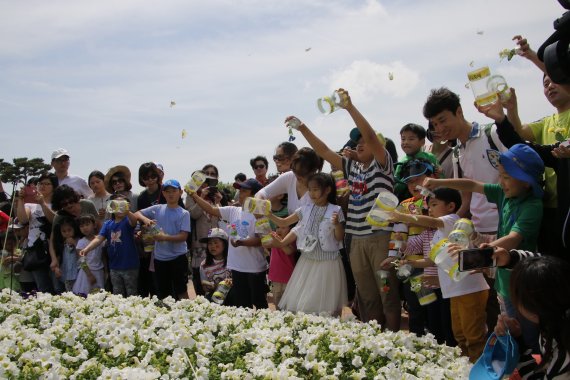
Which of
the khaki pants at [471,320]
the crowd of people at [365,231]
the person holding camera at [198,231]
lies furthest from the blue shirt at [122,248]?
the khaki pants at [471,320]

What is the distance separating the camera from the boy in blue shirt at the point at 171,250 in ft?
24.2

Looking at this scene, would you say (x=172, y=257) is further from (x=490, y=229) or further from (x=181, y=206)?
(x=490, y=229)

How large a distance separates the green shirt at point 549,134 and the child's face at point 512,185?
0.82 feet

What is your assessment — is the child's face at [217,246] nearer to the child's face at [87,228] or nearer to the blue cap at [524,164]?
the child's face at [87,228]

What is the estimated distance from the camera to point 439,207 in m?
5.00

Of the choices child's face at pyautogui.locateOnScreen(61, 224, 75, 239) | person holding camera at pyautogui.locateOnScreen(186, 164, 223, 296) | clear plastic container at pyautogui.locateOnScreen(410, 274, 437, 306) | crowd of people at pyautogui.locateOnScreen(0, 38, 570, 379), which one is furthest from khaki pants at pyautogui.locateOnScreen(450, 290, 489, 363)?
child's face at pyautogui.locateOnScreen(61, 224, 75, 239)

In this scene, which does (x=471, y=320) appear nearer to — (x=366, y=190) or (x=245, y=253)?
(x=366, y=190)

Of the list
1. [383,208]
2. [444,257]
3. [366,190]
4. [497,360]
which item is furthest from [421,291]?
[497,360]

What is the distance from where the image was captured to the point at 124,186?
27.2 feet

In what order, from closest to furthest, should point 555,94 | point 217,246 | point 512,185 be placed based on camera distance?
point 512,185 < point 555,94 < point 217,246

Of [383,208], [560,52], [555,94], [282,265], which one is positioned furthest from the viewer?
[282,265]

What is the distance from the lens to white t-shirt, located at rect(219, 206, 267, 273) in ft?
21.5

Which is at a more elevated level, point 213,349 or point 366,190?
point 366,190

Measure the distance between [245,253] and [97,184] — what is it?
2944 mm
